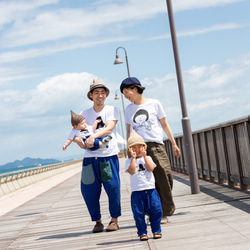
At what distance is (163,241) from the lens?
5.81m

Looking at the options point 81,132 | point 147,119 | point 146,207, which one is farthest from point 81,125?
point 146,207

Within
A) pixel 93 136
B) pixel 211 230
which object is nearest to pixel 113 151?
pixel 93 136

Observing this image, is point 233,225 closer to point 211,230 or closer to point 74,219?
point 211,230

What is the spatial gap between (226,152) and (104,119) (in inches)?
177

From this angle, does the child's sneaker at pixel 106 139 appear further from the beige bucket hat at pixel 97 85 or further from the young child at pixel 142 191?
the young child at pixel 142 191

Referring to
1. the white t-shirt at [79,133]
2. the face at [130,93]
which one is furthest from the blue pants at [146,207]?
the face at [130,93]

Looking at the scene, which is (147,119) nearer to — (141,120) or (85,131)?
(141,120)

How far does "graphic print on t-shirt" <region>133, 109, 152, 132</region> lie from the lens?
22.4ft

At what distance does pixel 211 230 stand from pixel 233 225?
293 mm

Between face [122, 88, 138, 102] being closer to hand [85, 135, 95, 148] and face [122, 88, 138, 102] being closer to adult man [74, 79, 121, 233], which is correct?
adult man [74, 79, 121, 233]

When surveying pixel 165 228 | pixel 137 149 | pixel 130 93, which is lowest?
pixel 165 228

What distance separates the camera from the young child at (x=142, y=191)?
5922 millimetres

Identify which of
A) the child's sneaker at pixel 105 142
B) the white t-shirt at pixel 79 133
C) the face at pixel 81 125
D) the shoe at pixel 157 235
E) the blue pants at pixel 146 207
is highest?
the face at pixel 81 125

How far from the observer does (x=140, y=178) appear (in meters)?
6.00
